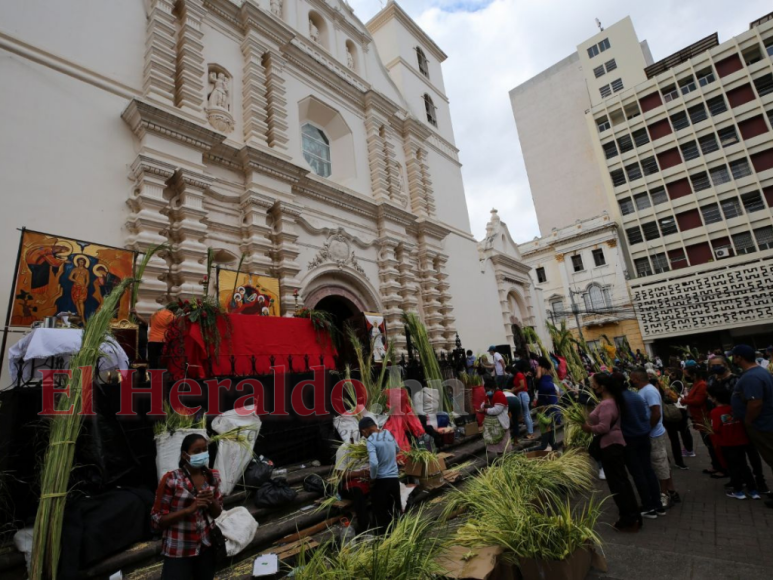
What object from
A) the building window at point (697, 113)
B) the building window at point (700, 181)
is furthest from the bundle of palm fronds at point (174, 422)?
the building window at point (697, 113)

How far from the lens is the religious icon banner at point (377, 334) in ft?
32.5

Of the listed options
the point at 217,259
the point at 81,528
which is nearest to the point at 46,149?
the point at 217,259

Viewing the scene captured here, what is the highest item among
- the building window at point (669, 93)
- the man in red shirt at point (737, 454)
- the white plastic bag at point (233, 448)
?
the building window at point (669, 93)

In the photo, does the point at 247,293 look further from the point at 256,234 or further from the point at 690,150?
the point at 690,150

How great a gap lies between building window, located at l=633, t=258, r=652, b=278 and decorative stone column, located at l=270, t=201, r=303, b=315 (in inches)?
1009

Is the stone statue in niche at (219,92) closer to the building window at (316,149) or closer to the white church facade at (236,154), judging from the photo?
the white church facade at (236,154)

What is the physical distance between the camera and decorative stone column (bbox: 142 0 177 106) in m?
8.12

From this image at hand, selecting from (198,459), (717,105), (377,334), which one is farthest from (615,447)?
(717,105)

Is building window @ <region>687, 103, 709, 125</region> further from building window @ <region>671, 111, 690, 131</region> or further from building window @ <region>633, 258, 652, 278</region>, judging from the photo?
building window @ <region>633, 258, 652, 278</region>

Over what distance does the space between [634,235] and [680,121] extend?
7.67m

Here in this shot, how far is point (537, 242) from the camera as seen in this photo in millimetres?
32250

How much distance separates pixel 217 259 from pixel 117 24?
5109mm

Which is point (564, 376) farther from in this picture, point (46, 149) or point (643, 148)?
point (643, 148)

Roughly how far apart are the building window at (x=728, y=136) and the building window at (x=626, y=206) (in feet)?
18.7
